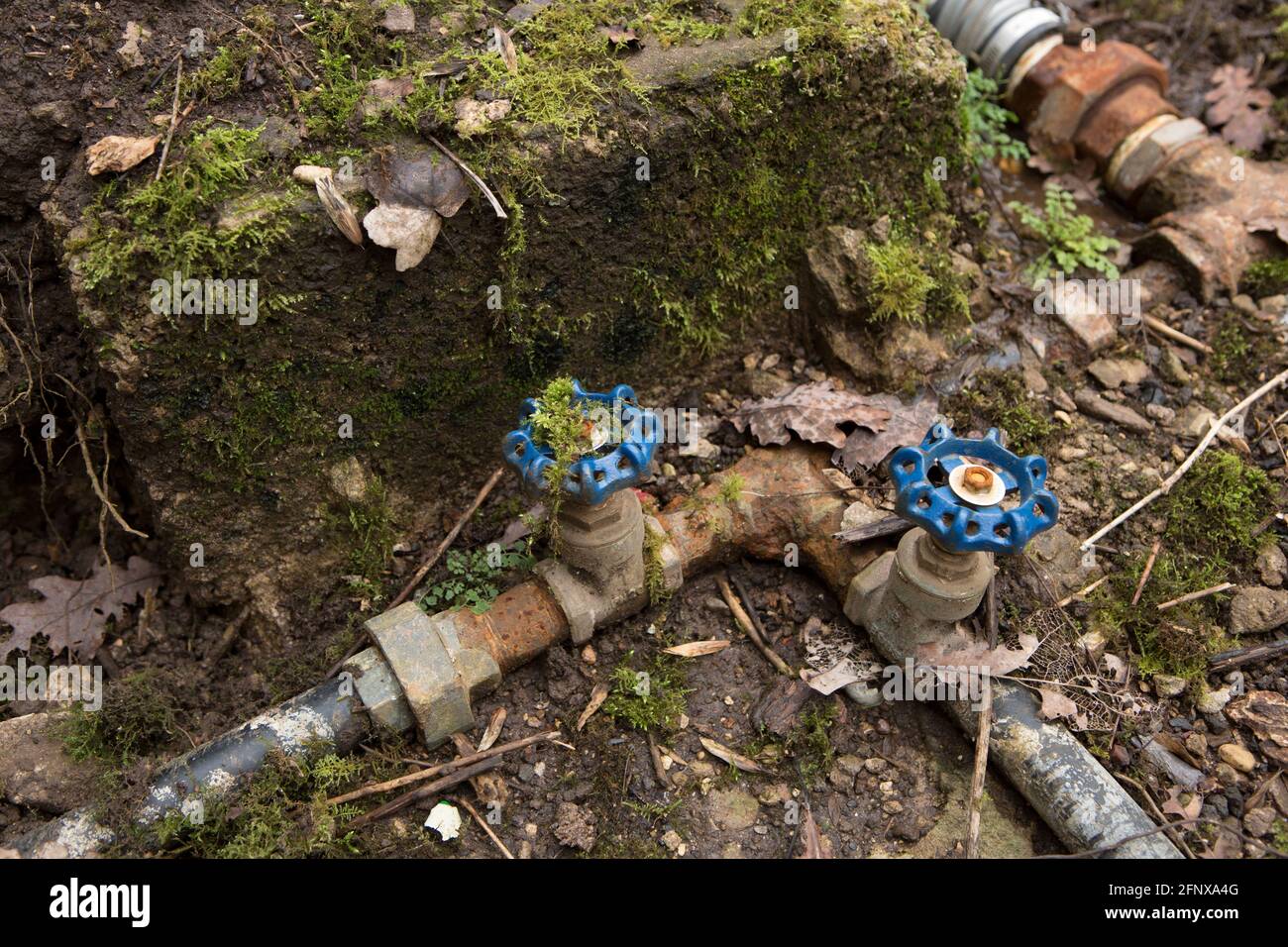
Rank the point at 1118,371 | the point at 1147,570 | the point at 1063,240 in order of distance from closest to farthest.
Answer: the point at 1147,570
the point at 1118,371
the point at 1063,240

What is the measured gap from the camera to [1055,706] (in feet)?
10.5

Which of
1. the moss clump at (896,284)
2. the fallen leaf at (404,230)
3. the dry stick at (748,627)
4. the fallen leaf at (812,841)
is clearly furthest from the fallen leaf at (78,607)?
the moss clump at (896,284)

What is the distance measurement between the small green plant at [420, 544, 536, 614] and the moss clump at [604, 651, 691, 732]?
57 cm

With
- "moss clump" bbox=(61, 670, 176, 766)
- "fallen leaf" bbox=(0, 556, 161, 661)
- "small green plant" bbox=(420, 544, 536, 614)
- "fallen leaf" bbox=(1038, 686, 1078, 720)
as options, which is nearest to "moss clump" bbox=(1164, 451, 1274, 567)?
"fallen leaf" bbox=(1038, 686, 1078, 720)

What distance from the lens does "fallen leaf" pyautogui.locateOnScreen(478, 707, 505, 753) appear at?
338 cm

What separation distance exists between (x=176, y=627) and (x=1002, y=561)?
128 inches

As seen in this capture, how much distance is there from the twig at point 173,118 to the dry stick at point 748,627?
2.48 metres

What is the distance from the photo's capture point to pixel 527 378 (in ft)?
12.3

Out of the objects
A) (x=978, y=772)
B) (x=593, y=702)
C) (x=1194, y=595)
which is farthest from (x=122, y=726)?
(x=1194, y=595)

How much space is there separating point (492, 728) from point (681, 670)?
0.73m

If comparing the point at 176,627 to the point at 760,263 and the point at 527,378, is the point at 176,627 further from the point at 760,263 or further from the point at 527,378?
the point at 760,263

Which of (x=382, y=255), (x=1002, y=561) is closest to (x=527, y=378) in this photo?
(x=382, y=255)

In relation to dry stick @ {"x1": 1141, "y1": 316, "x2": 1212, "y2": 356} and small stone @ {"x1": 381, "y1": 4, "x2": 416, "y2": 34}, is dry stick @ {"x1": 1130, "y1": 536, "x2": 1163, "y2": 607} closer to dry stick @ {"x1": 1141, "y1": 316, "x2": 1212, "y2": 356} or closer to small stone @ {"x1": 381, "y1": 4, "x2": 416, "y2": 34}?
dry stick @ {"x1": 1141, "y1": 316, "x2": 1212, "y2": 356}

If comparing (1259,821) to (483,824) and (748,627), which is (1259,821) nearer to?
(748,627)
